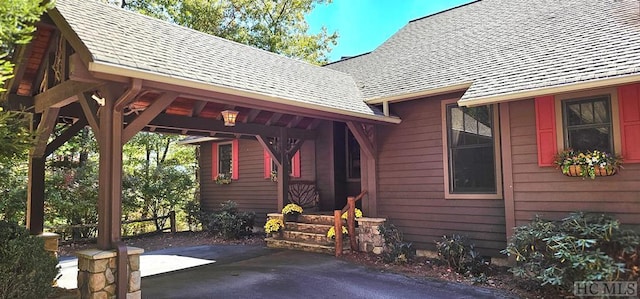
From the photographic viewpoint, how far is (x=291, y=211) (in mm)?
8422

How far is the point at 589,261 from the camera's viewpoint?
423cm

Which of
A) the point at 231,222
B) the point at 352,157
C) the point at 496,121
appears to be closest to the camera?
the point at 496,121

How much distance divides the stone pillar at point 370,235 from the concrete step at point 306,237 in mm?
633

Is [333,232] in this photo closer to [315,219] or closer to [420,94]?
[315,219]

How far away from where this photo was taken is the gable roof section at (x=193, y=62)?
4.28 metres

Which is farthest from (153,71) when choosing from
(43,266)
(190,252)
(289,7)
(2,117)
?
(289,7)

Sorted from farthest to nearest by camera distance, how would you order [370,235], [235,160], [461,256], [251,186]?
[235,160] → [251,186] → [370,235] → [461,256]

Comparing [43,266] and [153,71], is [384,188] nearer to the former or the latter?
[153,71]

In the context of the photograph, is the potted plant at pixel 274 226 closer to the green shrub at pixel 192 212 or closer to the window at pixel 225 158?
the window at pixel 225 158

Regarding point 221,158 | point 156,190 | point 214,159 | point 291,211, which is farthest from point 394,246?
point 156,190

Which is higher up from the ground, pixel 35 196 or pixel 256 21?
pixel 256 21

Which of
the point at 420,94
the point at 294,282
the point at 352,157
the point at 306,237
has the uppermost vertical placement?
the point at 420,94

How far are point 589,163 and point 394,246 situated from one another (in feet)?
10.3

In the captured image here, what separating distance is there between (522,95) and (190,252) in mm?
6728
